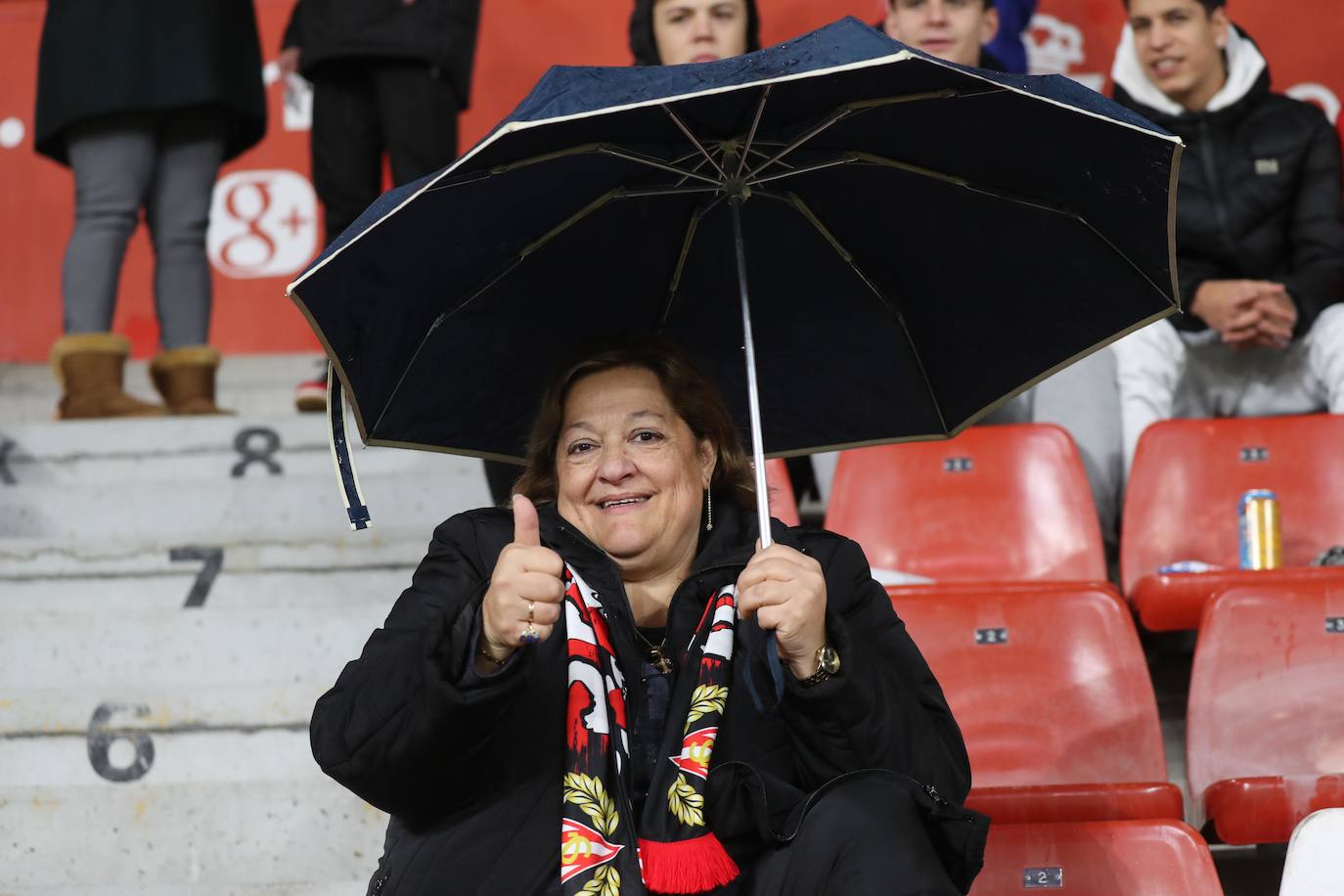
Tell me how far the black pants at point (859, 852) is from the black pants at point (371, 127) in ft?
8.40

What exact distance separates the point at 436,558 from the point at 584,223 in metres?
0.45

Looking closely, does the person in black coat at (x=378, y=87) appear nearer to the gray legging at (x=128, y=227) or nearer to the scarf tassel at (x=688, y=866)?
the gray legging at (x=128, y=227)

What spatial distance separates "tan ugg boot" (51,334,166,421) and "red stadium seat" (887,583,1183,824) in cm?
226

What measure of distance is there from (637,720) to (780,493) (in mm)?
1065

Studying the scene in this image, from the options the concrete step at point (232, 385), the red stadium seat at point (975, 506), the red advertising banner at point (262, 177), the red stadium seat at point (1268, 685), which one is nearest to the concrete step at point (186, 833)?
the red stadium seat at point (975, 506)

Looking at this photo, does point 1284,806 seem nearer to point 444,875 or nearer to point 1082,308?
point 1082,308

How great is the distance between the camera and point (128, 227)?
402cm

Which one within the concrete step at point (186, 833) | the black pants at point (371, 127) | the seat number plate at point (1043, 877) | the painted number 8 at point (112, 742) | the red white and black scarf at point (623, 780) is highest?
the black pants at point (371, 127)

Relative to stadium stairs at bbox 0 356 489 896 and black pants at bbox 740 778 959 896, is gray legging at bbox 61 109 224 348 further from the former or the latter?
black pants at bbox 740 778 959 896

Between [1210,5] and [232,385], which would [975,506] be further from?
[232,385]

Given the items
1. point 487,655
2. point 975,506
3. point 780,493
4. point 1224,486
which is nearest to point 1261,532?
point 1224,486

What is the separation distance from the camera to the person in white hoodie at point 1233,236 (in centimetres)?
353

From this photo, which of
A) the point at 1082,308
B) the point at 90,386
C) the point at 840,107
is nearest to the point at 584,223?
the point at 840,107

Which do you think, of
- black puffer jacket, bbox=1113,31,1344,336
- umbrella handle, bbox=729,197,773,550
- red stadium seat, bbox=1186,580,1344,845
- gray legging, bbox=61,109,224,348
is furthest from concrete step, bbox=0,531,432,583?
black puffer jacket, bbox=1113,31,1344,336
